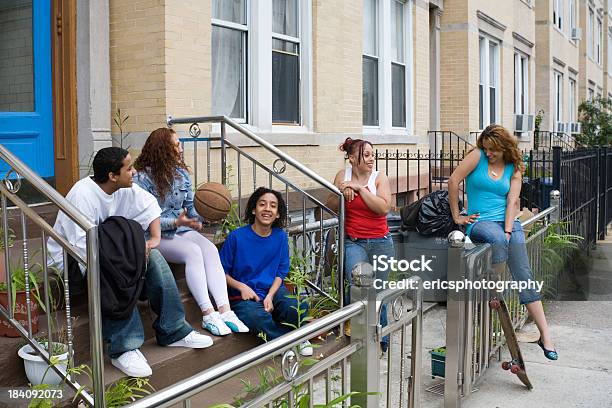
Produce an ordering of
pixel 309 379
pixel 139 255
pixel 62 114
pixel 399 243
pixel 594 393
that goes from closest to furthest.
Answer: pixel 309 379 < pixel 139 255 < pixel 594 393 < pixel 62 114 < pixel 399 243

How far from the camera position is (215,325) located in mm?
4820

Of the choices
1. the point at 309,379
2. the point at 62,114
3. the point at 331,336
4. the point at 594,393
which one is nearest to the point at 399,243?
the point at 331,336

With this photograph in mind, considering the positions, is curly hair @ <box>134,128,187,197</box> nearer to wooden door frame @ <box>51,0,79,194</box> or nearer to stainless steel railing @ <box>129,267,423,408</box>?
wooden door frame @ <box>51,0,79,194</box>

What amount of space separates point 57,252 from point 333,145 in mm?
5449

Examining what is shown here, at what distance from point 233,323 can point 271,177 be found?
5.14 ft

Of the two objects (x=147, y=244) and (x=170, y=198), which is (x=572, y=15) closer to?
(x=170, y=198)

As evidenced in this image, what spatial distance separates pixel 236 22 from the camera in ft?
25.9

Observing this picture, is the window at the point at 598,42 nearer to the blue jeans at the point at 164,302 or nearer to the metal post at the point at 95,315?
the blue jeans at the point at 164,302

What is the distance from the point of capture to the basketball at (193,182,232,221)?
213 inches

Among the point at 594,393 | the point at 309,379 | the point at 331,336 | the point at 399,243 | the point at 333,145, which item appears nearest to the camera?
the point at 309,379

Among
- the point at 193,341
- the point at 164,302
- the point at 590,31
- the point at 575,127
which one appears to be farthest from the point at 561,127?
the point at 164,302

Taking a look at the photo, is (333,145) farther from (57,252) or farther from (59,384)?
(59,384)

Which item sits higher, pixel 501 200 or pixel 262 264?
pixel 501 200

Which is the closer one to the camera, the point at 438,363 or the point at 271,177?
the point at 438,363
